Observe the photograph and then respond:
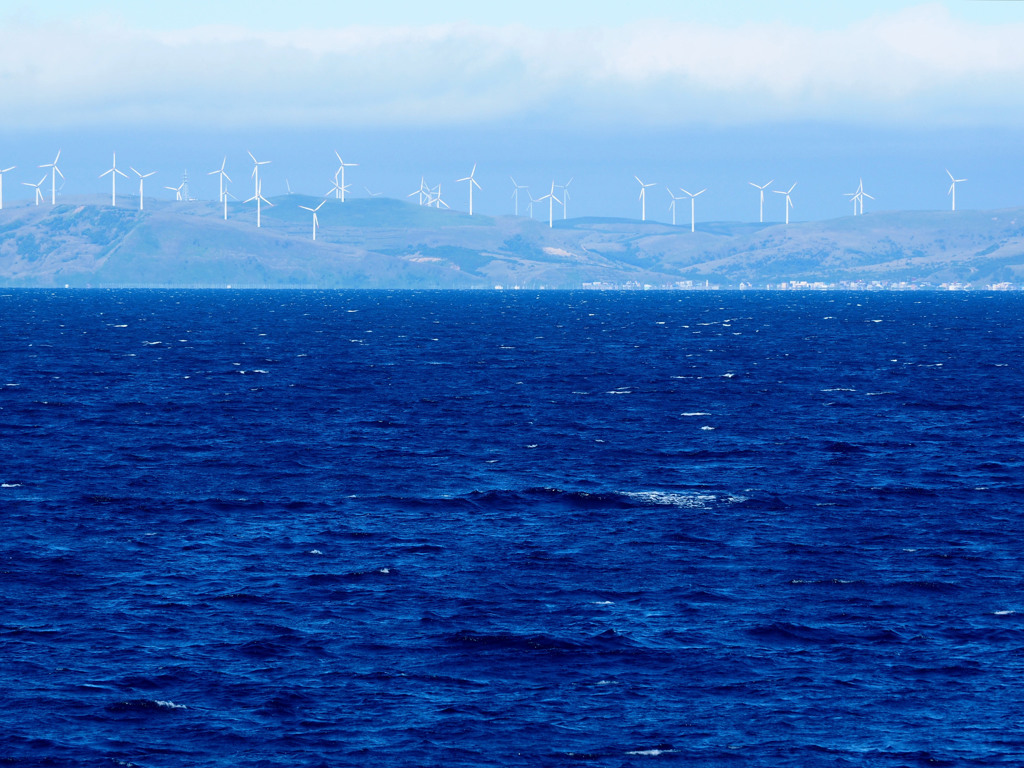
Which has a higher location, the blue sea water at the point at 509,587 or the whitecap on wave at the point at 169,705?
the blue sea water at the point at 509,587

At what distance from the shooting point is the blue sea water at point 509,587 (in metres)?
33.4

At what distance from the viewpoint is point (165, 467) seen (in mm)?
70188

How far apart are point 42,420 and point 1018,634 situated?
6467 centimetres

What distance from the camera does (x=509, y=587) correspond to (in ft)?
151

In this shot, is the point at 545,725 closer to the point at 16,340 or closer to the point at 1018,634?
the point at 1018,634

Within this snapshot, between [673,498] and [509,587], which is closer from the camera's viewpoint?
[509,587]

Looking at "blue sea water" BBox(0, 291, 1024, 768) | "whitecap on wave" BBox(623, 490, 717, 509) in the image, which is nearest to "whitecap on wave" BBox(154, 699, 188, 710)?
"blue sea water" BBox(0, 291, 1024, 768)

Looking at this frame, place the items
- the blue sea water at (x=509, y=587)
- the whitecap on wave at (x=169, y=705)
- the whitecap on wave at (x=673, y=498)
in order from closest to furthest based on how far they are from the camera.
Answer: the blue sea water at (x=509, y=587)
the whitecap on wave at (x=169, y=705)
the whitecap on wave at (x=673, y=498)

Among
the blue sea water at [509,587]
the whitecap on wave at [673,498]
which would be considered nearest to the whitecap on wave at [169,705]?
the blue sea water at [509,587]

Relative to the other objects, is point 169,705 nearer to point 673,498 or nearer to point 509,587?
point 509,587

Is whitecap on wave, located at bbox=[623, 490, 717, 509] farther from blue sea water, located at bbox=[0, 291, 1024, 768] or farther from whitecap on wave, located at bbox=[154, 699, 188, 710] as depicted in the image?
whitecap on wave, located at bbox=[154, 699, 188, 710]

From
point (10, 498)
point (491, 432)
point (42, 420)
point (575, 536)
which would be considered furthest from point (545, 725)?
point (42, 420)

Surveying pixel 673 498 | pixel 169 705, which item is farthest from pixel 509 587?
pixel 673 498

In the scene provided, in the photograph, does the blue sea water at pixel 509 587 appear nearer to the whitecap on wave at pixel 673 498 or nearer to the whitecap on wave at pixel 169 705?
the whitecap on wave at pixel 169 705
